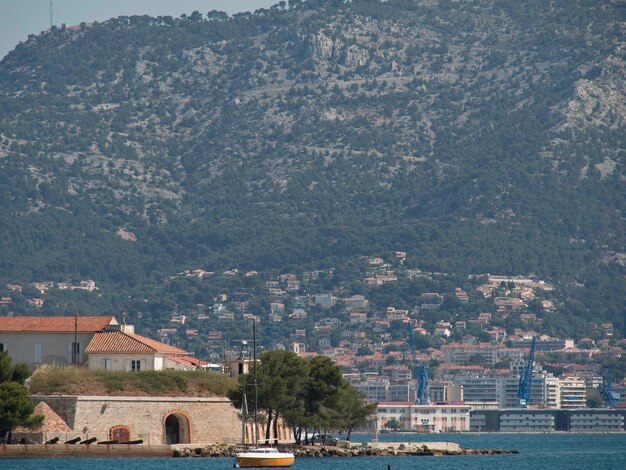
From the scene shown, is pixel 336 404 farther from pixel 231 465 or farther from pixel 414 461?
pixel 231 465

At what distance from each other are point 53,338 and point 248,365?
11542mm

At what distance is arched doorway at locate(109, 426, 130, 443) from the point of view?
9300 cm

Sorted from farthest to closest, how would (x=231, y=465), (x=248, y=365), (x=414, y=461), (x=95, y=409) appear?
1. (x=248, y=365)
2. (x=414, y=461)
3. (x=95, y=409)
4. (x=231, y=465)

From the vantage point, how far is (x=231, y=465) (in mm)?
86500

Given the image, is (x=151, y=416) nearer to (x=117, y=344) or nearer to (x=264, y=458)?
(x=117, y=344)

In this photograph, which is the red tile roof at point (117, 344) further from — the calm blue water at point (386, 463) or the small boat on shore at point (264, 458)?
the small boat on shore at point (264, 458)

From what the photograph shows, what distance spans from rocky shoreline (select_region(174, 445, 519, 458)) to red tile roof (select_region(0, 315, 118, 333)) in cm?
1279

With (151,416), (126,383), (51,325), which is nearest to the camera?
(151,416)

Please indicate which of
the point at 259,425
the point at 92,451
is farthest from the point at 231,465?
the point at 259,425

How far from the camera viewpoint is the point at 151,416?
94.1 metres

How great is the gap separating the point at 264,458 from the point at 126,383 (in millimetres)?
12273

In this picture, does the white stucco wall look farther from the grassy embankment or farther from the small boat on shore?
the small boat on shore

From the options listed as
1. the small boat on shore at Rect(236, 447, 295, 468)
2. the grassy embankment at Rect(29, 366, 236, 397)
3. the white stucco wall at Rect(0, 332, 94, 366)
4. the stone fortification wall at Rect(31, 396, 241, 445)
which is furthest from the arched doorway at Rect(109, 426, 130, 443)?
the white stucco wall at Rect(0, 332, 94, 366)

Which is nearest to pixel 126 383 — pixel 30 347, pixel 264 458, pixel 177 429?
pixel 177 429
